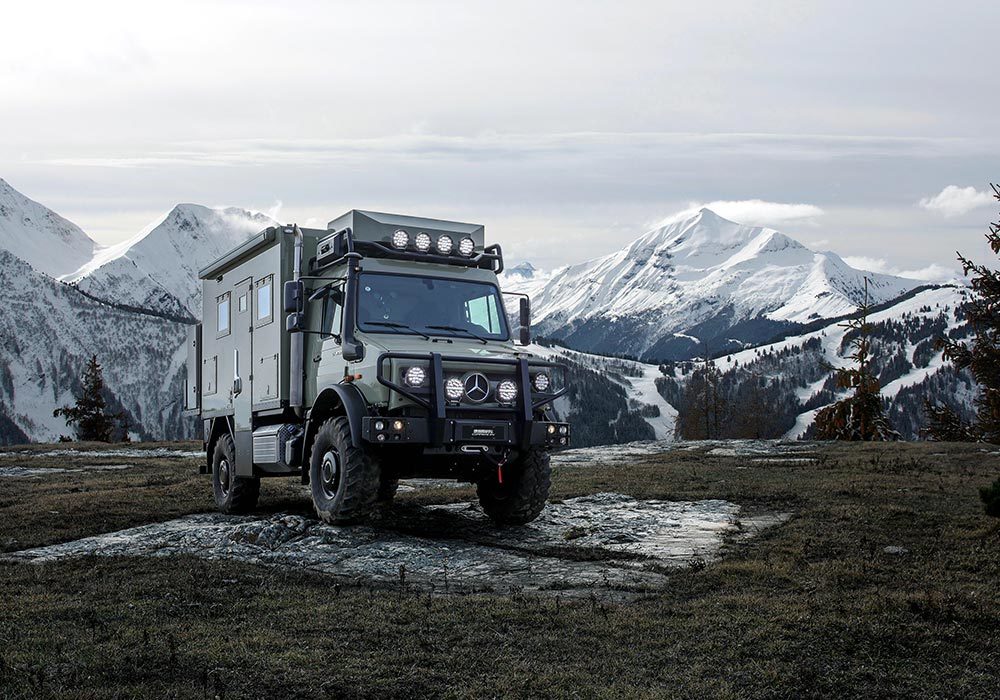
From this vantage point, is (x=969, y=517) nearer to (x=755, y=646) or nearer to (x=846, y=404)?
(x=755, y=646)

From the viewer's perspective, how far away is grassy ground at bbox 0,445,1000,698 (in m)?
6.83

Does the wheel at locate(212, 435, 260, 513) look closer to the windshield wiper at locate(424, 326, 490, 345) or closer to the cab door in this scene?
the cab door

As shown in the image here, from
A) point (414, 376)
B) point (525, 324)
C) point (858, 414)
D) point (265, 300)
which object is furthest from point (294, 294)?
point (858, 414)

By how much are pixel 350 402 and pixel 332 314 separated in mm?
1950

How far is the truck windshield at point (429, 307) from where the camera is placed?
46.3 ft

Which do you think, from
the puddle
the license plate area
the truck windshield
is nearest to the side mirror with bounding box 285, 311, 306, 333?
the truck windshield

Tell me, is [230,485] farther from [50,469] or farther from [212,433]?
[50,469]

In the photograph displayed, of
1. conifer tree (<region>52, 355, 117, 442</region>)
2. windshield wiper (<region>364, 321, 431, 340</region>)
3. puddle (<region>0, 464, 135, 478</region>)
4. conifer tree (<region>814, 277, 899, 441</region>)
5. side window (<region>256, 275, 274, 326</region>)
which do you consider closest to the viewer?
windshield wiper (<region>364, 321, 431, 340</region>)

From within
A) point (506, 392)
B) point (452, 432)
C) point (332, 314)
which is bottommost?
point (452, 432)

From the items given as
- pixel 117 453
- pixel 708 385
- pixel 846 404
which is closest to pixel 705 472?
pixel 117 453

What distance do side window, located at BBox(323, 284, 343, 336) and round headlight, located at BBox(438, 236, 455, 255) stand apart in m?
1.79

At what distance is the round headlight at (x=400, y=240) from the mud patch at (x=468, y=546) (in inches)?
163

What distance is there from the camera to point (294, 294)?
46.4 feet

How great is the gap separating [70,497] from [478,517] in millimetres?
8764
